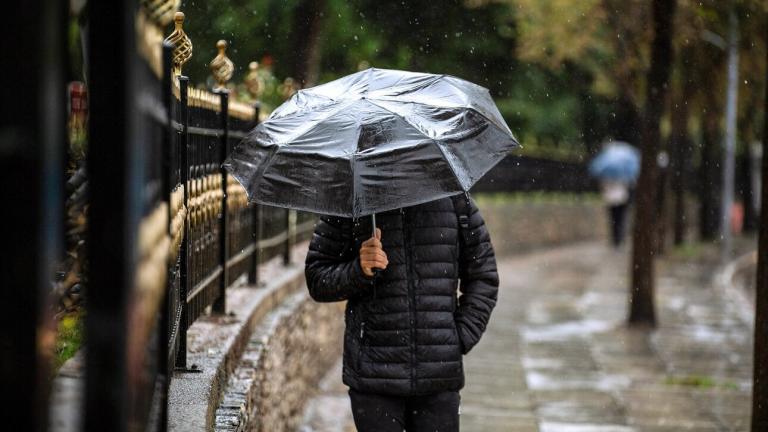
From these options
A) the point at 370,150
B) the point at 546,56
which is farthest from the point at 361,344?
the point at 546,56

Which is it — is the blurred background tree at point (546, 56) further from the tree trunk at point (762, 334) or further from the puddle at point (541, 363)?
the tree trunk at point (762, 334)

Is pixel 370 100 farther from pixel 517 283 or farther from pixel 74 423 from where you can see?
pixel 517 283

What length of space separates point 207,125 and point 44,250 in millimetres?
4611

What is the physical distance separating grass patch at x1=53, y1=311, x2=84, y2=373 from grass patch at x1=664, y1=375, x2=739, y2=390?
6.42 metres

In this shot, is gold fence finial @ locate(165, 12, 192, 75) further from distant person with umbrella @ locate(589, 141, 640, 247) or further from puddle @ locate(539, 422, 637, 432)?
distant person with umbrella @ locate(589, 141, 640, 247)

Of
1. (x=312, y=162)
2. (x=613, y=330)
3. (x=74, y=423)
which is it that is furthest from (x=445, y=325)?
(x=613, y=330)

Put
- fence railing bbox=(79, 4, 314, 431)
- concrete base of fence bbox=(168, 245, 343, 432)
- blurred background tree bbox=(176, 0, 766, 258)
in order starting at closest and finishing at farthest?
fence railing bbox=(79, 4, 314, 431), concrete base of fence bbox=(168, 245, 343, 432), blurred background tree bbox=(176, 0, 766, 258)

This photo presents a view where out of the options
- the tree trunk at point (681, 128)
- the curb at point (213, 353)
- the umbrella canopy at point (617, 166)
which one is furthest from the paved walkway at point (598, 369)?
the tree trunk at point (681, 128)

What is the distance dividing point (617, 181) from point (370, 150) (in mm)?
19459

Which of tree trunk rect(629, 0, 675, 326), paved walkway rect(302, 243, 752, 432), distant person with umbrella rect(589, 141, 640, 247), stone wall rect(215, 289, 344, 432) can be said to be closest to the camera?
stone wall rect(215, 289, 344, 432)

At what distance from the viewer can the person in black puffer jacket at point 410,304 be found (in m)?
4.52

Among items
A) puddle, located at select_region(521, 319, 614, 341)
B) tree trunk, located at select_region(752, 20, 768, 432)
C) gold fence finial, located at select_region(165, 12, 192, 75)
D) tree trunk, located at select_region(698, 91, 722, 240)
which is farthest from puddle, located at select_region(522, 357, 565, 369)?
tree trunk, located at select_region(698, 91, 722, 240)

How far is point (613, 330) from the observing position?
12.9m

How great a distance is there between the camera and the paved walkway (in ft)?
27.1
